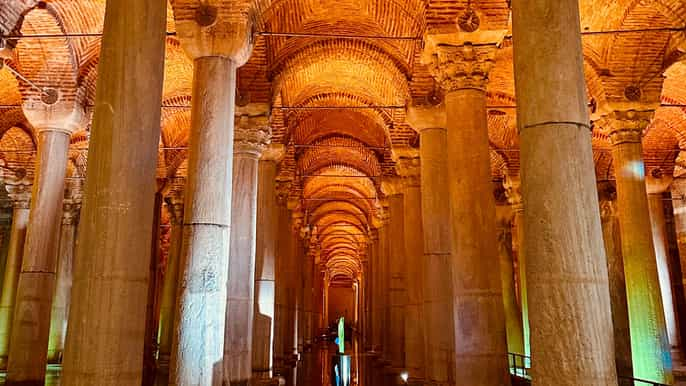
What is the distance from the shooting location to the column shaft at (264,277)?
37.6ft

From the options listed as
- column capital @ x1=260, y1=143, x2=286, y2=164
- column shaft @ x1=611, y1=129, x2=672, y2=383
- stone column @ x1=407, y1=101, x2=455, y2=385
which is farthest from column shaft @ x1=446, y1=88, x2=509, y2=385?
column capital @ x1=260, y1=143, x2=286, y2=164

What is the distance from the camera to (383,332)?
63.9ft

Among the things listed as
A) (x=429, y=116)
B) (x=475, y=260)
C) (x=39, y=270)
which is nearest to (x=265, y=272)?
(x=39, y=270)

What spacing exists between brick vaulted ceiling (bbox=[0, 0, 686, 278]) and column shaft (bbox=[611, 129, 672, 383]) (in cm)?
153

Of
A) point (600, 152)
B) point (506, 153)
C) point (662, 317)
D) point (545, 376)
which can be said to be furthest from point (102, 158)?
point (600, 152)

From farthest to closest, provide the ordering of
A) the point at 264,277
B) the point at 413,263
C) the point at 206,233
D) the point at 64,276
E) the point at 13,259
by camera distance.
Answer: the point at 64,276 < the point at 13,259 < the point at 413,263 < the point at 264,277 < the point at 206,233

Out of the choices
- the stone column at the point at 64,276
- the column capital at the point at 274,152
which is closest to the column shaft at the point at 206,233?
the column capital at the point at 274,152

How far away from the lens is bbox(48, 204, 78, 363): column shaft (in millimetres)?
14844

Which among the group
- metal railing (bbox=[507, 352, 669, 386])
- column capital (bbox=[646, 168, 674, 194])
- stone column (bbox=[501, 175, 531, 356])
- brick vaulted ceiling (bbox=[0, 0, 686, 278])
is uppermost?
brick vaulted ceiling (bbox=[0, 0, 686, 278])

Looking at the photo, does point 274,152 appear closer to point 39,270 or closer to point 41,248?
point 41,248

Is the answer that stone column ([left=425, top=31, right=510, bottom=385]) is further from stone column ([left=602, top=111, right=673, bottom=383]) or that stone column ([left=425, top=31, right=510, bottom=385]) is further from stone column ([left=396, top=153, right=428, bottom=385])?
stone column ([left=396, top=153, right=428, bottom=385])

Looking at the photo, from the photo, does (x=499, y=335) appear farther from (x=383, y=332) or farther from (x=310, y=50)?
(x=383, y=332)

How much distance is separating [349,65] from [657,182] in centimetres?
909

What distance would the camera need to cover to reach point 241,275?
9555mm
